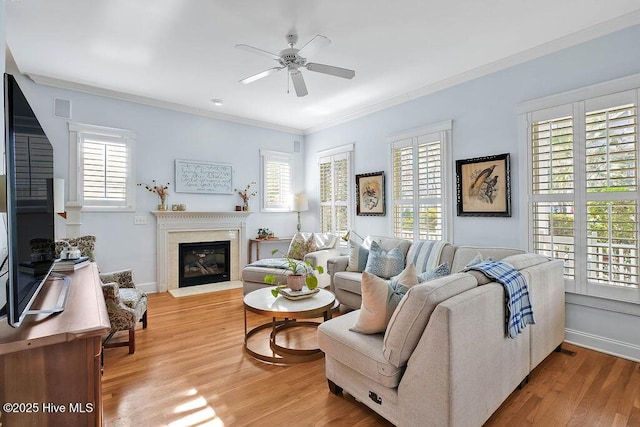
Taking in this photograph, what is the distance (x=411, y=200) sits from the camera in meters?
4.32

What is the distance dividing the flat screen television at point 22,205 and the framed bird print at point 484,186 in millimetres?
3779

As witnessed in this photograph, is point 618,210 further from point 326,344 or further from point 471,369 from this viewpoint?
point 326,344

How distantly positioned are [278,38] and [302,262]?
2.68 metres

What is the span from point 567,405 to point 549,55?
3.03 meters

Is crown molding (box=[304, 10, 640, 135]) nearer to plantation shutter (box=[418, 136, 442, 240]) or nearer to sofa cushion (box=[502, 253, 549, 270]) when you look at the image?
plantation shutter (box=[418, 136, 442, 240])

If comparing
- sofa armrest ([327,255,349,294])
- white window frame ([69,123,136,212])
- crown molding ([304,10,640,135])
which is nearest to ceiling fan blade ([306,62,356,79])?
crown molding ([304,10,640,135])

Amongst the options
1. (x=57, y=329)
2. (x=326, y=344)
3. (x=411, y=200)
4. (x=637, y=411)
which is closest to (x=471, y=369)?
(x=326, y=344)

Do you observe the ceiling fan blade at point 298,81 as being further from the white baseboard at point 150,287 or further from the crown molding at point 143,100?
the white baseboard at point 150,287

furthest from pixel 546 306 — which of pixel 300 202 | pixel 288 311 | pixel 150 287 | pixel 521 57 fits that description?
pixel 150 287

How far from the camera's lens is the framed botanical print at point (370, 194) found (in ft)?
15.5

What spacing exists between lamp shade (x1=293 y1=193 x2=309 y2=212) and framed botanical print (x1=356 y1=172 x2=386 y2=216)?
3.92 feet

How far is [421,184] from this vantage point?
4195 millimetres

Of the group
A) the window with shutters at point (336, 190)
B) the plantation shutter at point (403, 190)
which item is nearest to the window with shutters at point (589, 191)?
the plantation shutter at point (403, 190)

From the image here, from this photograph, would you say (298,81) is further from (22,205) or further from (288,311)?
(22,205)
